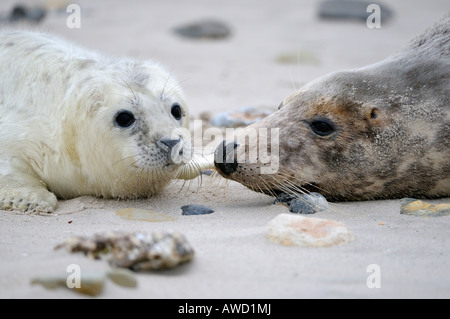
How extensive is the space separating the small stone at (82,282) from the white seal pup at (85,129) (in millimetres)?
1357

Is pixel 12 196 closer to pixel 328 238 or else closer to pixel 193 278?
pixel 193 278

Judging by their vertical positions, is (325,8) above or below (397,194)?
above

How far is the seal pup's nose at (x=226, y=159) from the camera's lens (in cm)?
371

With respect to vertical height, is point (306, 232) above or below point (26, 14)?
below

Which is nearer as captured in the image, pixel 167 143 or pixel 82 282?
pixel 82 282

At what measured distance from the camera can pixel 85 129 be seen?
3867 mm

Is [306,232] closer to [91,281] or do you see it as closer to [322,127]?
[322,127]

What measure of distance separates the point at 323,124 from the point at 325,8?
9.33 m

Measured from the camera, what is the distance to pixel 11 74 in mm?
4309

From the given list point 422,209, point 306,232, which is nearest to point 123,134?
point 306,232

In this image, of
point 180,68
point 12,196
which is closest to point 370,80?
point 12,196

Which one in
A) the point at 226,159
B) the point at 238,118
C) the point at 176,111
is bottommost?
the point at 226,159

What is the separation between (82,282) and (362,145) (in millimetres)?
1987
